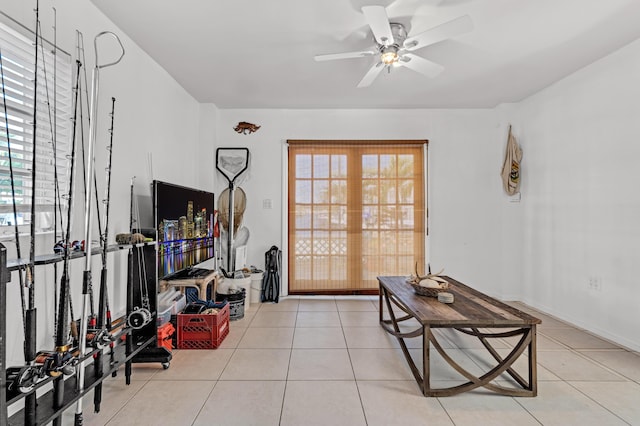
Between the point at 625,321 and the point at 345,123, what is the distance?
357 centimetres

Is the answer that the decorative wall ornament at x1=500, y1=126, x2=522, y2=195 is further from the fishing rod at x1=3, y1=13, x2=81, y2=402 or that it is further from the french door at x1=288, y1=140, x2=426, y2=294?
the fishing rod at x1=3, y1=13, x2=81, y2=402

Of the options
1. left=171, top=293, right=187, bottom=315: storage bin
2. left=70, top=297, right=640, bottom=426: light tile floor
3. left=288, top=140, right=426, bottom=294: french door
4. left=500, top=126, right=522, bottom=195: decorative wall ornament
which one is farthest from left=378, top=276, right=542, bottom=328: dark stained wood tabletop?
left=500, top=126, right=522, bottom=195: decorative wall ornament

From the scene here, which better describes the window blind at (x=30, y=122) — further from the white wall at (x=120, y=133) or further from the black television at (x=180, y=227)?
the black television at (x=180, y=227)

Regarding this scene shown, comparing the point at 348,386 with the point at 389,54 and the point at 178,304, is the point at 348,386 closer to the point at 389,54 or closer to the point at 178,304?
the point at 178,304

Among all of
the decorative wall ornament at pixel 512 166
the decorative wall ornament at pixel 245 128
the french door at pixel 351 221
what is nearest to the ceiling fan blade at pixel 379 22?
the french door at pixel 351 221

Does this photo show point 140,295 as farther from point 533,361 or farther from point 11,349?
point 533,361

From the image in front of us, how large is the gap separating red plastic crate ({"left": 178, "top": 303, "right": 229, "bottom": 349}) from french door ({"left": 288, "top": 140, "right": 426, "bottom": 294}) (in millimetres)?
1780

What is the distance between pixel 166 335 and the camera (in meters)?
2.68

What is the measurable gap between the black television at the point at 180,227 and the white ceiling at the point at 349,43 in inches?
47.8

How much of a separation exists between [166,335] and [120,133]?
64.7 inches

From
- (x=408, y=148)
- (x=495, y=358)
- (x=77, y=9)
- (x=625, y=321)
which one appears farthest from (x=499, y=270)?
(x=77, y=9)

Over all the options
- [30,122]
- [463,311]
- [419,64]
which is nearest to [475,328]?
[463,311]

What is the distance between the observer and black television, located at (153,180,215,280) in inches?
103

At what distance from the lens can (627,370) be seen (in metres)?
2.42
